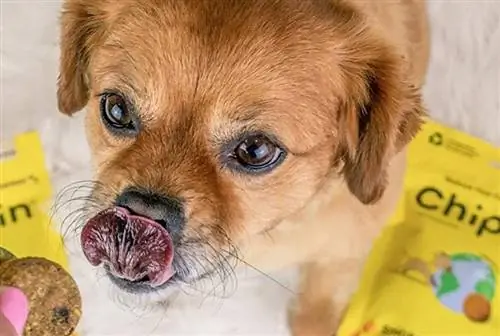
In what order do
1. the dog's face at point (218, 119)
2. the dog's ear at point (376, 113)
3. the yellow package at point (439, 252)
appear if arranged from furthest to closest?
the yellow package at point (439, 252) → the dog's ear at point (376, 113) → the dog's face at point (218, 119)

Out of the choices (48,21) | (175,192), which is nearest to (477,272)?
(175,192)

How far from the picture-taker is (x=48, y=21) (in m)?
2.20

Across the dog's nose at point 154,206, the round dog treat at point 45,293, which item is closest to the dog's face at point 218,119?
the dog's nose at point 154,206

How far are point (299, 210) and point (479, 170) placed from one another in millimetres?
611

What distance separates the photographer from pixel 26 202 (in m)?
2.01

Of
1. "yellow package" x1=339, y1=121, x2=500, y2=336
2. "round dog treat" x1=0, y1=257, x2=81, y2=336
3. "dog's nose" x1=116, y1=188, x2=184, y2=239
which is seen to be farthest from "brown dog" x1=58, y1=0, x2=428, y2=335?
"yellow package" x1=339, y1=121, x2=500, y2=336

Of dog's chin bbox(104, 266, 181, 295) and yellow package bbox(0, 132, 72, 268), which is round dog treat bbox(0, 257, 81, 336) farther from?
yellow package bbox(0, 132, 72, 268)

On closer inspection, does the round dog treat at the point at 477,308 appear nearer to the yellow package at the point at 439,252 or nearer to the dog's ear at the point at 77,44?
the yellow package at the point at 439,252

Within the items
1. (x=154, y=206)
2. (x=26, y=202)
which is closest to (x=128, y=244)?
(x=154, y=206)

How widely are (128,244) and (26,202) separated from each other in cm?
67

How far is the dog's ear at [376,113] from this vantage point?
153 centimetres

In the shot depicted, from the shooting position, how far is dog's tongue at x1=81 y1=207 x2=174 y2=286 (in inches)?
54.9

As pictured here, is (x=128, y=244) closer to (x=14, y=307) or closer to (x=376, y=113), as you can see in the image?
(x=14, y=307)

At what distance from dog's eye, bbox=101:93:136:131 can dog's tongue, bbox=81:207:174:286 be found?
14 cm
